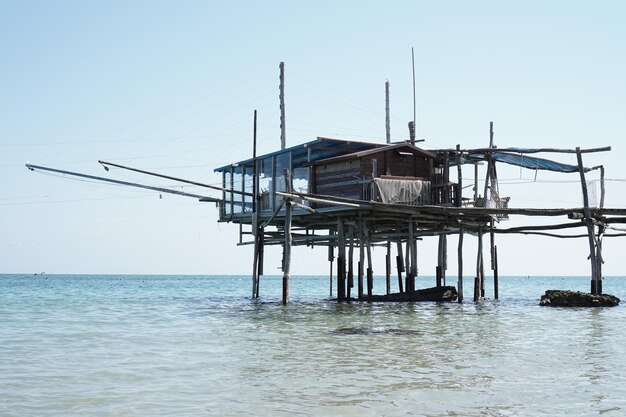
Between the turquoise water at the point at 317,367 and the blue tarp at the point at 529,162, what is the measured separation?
8204mm

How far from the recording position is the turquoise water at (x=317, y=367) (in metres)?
12.1

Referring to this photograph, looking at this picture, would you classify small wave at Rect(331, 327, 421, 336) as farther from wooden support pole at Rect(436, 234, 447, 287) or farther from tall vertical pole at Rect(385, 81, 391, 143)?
tall vertical pole at Rect(385, 81, 391, 143)

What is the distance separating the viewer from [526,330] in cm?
2314

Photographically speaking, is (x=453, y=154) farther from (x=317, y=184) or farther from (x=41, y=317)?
(x=41, y=317)

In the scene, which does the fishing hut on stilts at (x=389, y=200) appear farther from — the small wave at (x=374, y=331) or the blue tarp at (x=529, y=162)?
the small wave at (x=374, y=331)

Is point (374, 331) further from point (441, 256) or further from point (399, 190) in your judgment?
point (441, 256)

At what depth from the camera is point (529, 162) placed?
33344 millimetres

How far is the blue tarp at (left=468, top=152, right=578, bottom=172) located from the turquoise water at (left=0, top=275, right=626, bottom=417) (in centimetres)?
820

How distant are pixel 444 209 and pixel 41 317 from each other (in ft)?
53.1

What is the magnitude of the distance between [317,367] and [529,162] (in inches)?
810

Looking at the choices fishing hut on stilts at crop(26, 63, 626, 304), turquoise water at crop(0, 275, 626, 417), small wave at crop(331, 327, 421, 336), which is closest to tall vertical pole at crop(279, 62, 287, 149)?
fishing hut on stilts at crop(26, 63, 626, 304)

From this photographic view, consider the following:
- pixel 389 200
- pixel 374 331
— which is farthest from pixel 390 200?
pixel 374 331

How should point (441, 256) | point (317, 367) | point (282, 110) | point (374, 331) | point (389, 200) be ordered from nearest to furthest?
point (317, 367)
point (374, 331)
point (389, 200)
point (441, 256)
point (282, 110)

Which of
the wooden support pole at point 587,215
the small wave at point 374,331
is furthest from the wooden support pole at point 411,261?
the small wave at point 374,331
